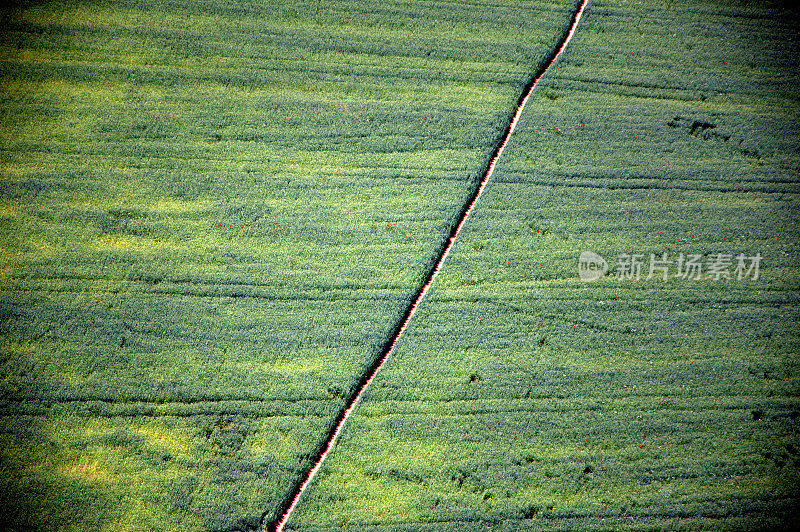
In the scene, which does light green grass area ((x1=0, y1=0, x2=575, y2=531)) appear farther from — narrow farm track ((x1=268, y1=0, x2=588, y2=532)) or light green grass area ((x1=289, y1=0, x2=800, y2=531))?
light green grass area ((x1=289, y1=0, x2=800, y2=531))

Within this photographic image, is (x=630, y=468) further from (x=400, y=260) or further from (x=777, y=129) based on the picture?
(x=777, y=129)

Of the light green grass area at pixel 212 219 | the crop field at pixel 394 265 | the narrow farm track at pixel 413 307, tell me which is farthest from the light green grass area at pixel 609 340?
the light green grass area at pixel 212 219

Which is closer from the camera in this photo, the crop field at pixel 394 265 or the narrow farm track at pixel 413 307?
the narrow farm track at pixel 413 307

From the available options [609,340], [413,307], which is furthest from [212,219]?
[609,340]

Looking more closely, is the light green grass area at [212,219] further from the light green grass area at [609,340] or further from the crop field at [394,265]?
the light green grass area at [609,340]

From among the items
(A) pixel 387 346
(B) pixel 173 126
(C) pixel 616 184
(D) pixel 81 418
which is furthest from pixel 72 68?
(C) pixel 616 184
